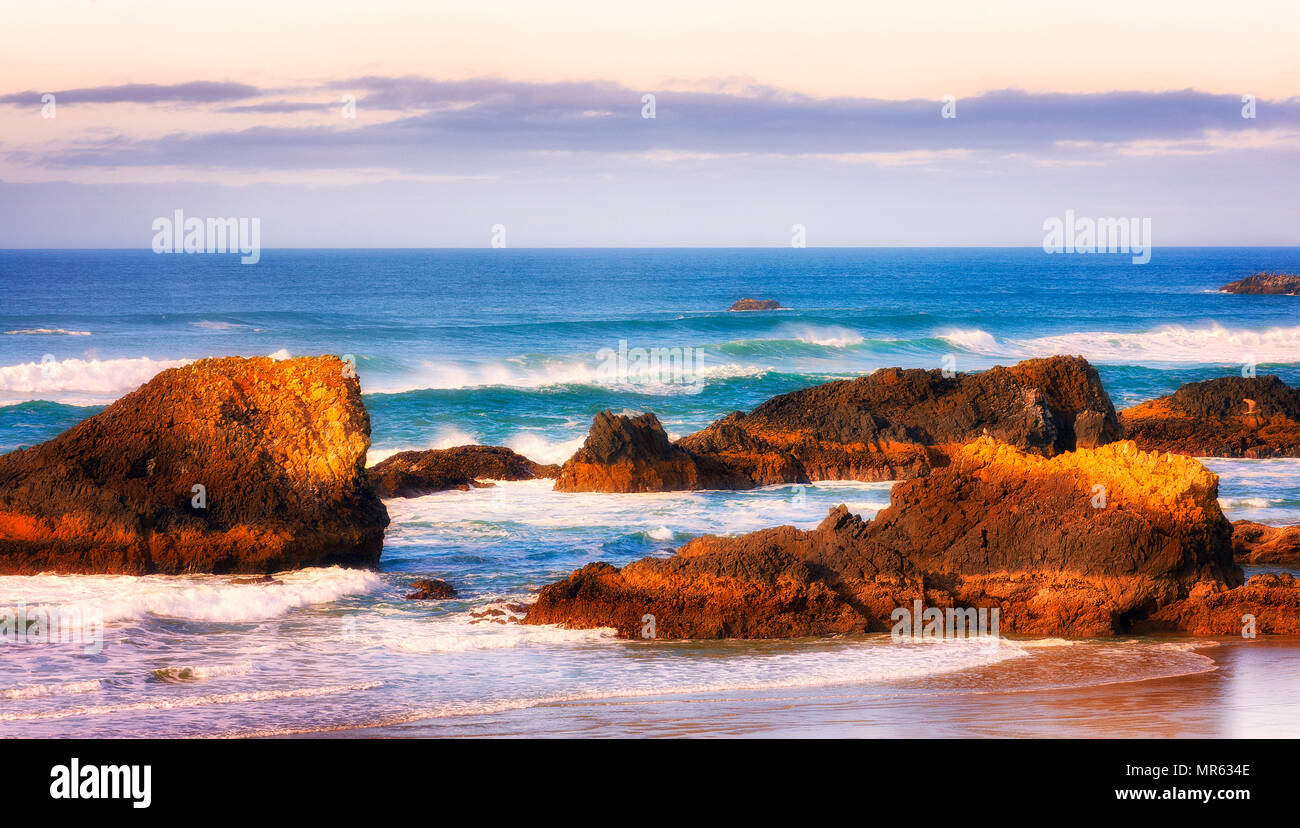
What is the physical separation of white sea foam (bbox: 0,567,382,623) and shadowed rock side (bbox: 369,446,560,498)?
5148mm

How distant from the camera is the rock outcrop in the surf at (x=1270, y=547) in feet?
39.8

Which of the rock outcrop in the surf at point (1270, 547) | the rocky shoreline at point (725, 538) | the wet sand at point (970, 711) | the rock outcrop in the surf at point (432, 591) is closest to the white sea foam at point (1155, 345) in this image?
the rock outcrop in the surf at point (1270, 547)

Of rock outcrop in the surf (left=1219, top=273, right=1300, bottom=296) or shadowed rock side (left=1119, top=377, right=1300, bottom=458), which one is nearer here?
shadowed rock side (left=1119, top=377, right=1300, bottom=458)

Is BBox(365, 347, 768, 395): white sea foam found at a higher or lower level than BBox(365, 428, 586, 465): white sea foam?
higher

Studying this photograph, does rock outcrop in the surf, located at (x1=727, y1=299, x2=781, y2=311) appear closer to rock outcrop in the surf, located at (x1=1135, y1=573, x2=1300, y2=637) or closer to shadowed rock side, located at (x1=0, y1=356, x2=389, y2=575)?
shadowed rock side, located at (x1=0, y1=356, x2=389, y2=575)

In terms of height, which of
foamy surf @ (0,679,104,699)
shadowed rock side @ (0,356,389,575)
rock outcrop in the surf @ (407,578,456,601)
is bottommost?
rock outcrop in the surf @ (407,578,456,601)

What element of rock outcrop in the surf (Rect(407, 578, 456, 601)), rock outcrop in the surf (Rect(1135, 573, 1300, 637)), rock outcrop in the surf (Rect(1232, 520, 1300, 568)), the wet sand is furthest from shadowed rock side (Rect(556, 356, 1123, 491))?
the wet sand

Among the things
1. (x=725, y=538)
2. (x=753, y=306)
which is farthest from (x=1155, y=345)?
(x=725, y=538)

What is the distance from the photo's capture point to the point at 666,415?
95.1ft

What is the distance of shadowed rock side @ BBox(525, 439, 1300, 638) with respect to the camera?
381 inches

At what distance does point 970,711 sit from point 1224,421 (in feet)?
54.0

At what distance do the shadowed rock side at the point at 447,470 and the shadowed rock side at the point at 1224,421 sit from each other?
10029 millimetres

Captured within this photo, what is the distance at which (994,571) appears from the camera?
33.7 feet
